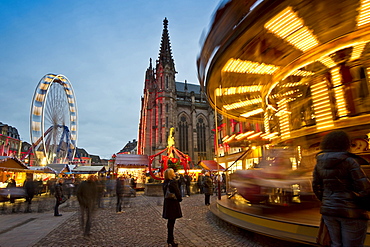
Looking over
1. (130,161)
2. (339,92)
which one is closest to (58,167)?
(130,161)

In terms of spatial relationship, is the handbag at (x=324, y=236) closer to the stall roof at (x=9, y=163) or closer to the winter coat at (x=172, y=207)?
the winter coat at (x=172, y=207)

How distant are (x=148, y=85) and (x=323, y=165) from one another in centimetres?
5964

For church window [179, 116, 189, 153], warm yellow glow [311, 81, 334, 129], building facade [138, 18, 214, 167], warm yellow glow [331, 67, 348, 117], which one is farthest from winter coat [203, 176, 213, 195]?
church window [179, 116, 189, 153]

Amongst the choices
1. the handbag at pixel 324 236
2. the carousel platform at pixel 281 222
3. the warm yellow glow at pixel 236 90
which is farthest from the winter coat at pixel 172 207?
the warm yellow glow at pixel 236 90

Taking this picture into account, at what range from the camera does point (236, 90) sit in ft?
31.4

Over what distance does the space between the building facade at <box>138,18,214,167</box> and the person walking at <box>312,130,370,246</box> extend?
138 feet

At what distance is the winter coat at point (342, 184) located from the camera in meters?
2.19

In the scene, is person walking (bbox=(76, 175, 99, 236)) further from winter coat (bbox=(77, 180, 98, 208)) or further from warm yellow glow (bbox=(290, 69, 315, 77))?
warm yellow glow (bbox=(290, 69, 315, 77))

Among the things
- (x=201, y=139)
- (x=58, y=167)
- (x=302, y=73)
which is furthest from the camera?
(x=201, y=139)

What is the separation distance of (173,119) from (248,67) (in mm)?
39714

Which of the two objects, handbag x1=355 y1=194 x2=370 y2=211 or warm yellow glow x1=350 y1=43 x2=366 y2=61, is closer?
handbag x1=355 y1=194 x2=370 y2=211

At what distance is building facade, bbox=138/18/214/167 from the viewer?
46344mm

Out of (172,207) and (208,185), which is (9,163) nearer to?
(208,185)

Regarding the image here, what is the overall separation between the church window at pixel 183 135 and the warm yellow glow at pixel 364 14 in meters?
44.0
